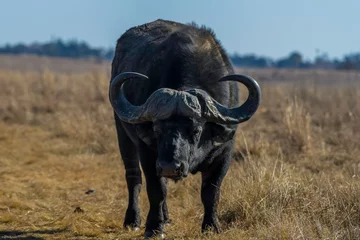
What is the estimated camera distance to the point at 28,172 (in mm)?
11023

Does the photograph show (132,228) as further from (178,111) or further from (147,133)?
(178,111)

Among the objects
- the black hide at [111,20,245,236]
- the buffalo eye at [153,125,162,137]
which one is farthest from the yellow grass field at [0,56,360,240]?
the buffalo eye at [153,125,162,137]

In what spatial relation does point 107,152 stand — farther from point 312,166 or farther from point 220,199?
point 220,199

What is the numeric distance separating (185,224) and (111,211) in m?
1.41

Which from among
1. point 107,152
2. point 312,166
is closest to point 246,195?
point 312,166

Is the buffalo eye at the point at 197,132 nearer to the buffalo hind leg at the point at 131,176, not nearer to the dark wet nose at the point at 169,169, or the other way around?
the dark wet nose at the point at 169,169

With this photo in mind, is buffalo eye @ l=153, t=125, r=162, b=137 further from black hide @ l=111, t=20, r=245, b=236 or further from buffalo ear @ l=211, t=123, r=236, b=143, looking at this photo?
buffalo ear @ l=211, t=123, r=236, b=143

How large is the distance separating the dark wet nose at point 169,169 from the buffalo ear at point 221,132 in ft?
2.36

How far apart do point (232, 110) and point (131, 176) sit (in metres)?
2.04

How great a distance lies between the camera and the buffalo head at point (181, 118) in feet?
19.8

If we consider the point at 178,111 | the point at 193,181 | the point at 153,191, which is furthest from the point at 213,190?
the point at 193,181

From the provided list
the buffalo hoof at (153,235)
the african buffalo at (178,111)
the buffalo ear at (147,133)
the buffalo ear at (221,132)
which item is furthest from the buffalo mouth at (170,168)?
the buffalo hoof at (153,235)

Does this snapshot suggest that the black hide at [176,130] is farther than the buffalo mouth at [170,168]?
Yes

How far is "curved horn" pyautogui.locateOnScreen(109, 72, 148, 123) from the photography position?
6457 mm
